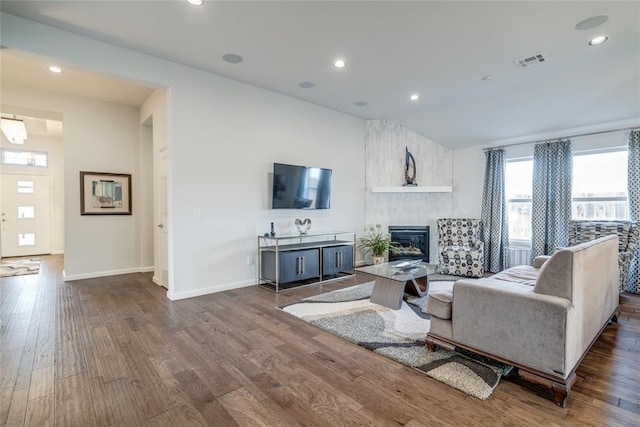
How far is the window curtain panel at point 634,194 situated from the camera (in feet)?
14.4

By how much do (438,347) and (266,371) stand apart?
1.46 meters

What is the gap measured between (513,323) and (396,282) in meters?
1.66

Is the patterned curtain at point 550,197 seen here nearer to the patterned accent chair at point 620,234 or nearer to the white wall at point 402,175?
the patterned accent chair at point 620,234

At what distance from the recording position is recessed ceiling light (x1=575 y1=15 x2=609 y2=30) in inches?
112

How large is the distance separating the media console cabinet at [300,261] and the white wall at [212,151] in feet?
0.85

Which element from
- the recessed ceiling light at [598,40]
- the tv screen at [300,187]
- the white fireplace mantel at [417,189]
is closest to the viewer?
the recessed ceiling light at [598,40]

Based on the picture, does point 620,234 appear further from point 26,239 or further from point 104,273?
point 26,239

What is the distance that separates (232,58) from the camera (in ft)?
12.5

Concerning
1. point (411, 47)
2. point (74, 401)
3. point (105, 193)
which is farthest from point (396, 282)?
point (105, 193)

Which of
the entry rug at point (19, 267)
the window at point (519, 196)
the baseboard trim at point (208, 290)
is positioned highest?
the window at point (519, 196)

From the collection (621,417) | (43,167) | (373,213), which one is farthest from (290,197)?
(43,167)

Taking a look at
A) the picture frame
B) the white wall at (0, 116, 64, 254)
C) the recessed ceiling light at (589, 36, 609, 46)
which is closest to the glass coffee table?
the recessed ceiling light at (589, 36, 609, 46)

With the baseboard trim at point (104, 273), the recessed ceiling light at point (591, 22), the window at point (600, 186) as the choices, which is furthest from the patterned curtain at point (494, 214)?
the baseboard trim at point (104, 273)

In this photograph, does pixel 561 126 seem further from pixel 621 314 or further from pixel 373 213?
pixel 373 213
